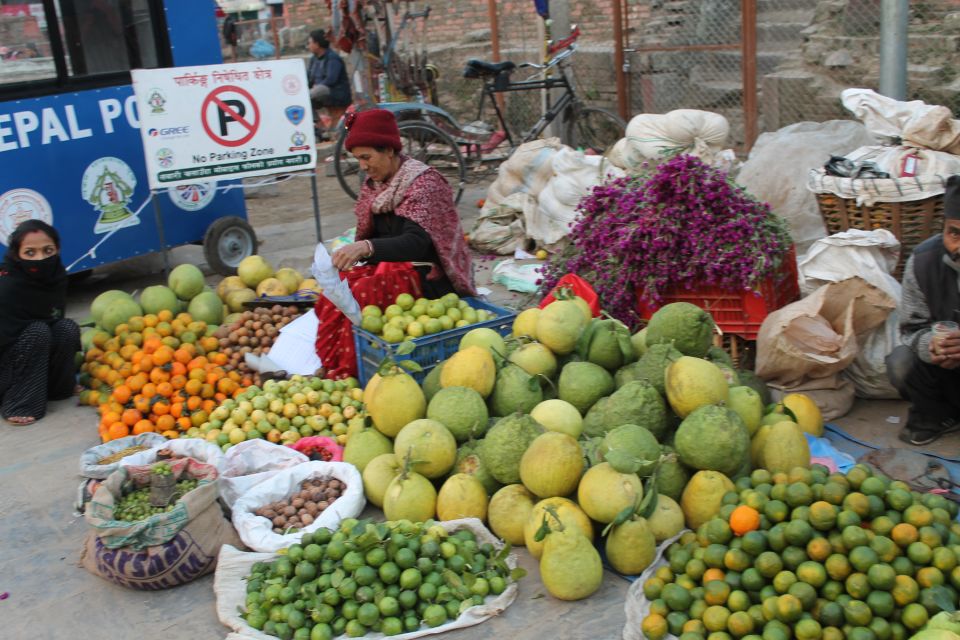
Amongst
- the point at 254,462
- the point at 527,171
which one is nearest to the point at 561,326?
the point at 254,462

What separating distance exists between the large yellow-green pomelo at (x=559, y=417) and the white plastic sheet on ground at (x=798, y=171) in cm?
256

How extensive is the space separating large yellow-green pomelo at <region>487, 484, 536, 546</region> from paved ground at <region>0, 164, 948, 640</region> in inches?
4.0

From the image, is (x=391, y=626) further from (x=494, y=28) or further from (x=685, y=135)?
(x=494, y=28)

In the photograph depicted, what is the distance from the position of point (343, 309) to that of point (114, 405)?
132cm

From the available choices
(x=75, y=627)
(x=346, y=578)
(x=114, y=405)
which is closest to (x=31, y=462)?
(x=114, y=405)

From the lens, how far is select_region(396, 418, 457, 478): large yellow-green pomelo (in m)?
3.45

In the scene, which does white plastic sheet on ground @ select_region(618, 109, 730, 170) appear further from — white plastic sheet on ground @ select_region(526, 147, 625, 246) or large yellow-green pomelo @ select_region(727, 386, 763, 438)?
large yellow-green pomelo @ select_region(727, 386, 763, 438)

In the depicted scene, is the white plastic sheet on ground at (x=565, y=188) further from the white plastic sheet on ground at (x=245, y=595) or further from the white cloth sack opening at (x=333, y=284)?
the white plastic sheet on ground at (x=245, y=595)

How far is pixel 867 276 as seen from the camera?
421 cm

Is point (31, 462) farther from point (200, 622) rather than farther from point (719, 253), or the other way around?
point (719, 253)

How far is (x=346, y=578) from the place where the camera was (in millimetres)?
2947

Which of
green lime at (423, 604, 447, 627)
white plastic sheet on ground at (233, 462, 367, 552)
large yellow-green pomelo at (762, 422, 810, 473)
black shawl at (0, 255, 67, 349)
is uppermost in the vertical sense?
black shawl at (0, 255, 67, 349)

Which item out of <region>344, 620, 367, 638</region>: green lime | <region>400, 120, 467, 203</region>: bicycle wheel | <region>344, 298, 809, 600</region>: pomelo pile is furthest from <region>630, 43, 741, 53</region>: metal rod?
<region>344, 620, 367, 638</region>: green lime

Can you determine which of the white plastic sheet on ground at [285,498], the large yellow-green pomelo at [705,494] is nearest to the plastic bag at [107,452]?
the white plastic sheet on ground at [285,498]
